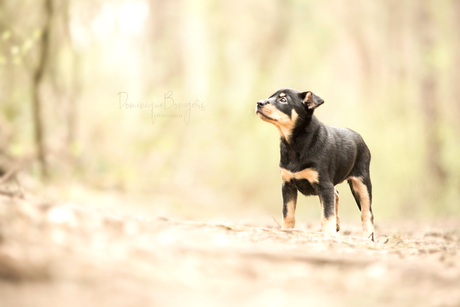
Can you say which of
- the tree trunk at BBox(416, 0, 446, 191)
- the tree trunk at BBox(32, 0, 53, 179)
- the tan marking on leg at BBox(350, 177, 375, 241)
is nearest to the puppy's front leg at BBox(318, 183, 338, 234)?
the tan marking on leg at BBox(350, 177, 375, 241)

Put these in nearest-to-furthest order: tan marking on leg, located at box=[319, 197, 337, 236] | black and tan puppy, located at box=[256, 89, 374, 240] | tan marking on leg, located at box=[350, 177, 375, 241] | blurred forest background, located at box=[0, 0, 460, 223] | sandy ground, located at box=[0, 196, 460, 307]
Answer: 1. sandy ground, located at box=[0, 196, 460, 307]
2. tan marking on leg, located at box=[319, 197, 337, 236]
3. black and tan puppy, located at box=[256, 89, 374, 240]
4. tan marking on leg, located at box=[350, 177, 375, 241]
5. blurred forest background, located at box=[0, 0, 460, 223]

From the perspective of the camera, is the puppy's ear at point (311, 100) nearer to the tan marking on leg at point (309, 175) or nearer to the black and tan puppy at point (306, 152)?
the black and tan puppy at point (306, 152)

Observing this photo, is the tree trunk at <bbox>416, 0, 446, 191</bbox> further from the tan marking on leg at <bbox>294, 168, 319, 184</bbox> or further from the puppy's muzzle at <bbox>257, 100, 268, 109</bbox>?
the puppy's muzzle at <bbox>257, 100, 268, 109</bbox>

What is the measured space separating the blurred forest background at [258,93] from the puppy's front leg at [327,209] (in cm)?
854

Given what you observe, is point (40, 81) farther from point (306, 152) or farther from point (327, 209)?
→ point (327, 209)

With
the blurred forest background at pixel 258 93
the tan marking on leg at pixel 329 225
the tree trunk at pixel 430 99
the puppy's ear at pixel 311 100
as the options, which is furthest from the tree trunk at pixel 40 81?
the tree trunk at pixel 430 99

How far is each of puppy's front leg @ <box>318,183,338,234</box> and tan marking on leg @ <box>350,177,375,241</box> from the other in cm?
97

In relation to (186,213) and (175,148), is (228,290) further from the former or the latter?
(175,148)

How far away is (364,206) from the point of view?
607 cm

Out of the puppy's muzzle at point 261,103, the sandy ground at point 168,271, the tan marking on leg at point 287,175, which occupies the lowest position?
the sandy ground at point 168,271

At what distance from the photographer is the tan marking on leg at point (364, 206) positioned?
5.95 meters

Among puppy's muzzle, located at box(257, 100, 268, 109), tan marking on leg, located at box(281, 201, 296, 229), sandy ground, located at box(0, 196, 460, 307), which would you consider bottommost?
tan marking on leg, located at box(281, 201, 296, 229)

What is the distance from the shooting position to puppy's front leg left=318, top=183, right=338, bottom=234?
5.15m

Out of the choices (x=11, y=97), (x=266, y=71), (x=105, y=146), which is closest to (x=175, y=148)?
(x=105, y=146)
